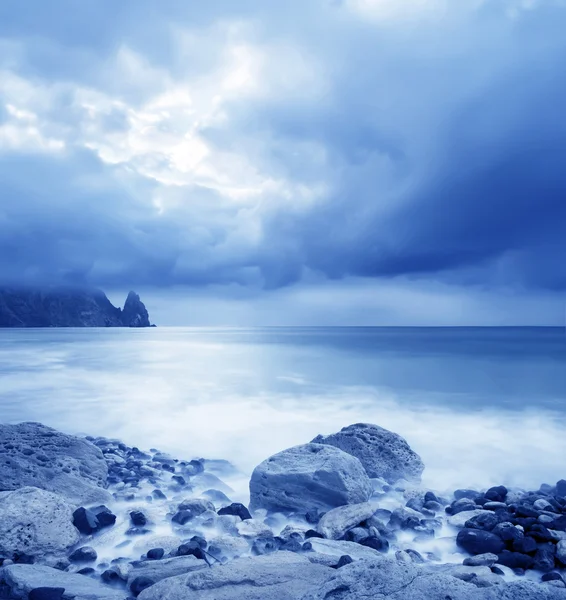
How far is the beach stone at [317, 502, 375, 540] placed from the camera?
192 inches

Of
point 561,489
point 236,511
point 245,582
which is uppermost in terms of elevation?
point 245,582

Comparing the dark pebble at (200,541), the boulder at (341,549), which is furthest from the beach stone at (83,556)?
the boulder at (341,549)

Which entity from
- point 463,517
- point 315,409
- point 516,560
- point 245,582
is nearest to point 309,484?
point 463,517

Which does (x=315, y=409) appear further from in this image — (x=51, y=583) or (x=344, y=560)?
(x=51, y=583)

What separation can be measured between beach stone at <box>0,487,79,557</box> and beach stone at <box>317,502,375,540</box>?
8.14ft

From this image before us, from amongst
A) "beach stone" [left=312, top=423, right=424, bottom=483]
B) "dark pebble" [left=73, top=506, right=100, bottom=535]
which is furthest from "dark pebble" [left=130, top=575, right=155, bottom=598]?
"beach stone" [left=312, top=423, right=424, bottom=483]

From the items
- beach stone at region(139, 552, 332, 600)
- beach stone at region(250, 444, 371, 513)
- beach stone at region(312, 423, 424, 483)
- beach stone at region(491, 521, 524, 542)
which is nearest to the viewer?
beach stone at region(139, 552, 332, 600)

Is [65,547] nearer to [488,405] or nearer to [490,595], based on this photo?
[490,595]

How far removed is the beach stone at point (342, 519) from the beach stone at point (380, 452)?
2033 millimetres

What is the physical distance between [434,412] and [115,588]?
457 inches

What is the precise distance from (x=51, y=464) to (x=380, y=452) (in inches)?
188

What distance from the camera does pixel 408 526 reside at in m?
5.21

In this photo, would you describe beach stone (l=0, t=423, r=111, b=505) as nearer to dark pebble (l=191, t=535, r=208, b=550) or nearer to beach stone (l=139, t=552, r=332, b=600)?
dark pebble (l=191, t=535, r=208, b=550)

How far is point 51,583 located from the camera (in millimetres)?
3406
